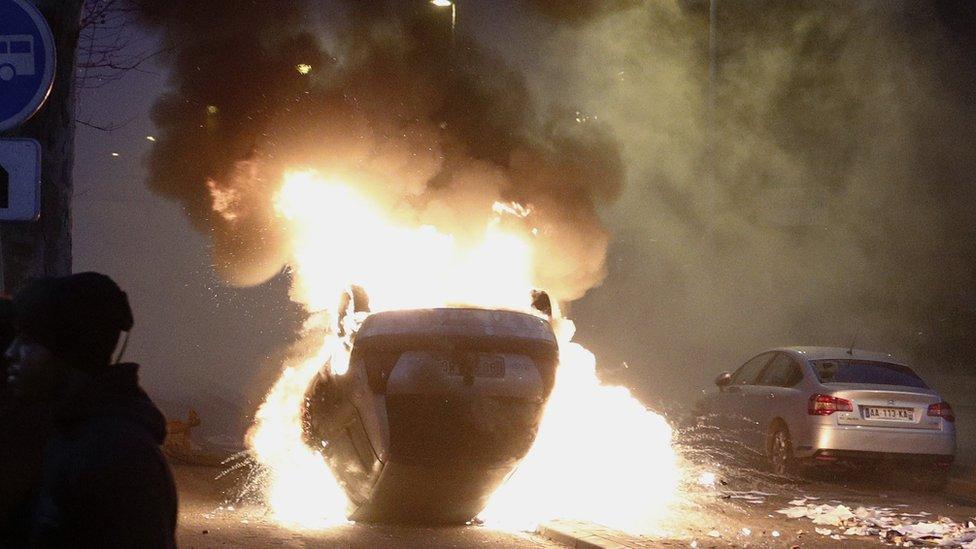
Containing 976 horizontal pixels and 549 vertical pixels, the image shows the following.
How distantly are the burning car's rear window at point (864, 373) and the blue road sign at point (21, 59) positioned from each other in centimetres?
987

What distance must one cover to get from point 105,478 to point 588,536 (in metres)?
6.52

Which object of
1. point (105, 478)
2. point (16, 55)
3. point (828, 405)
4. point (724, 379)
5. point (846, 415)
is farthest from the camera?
point (724, 379)

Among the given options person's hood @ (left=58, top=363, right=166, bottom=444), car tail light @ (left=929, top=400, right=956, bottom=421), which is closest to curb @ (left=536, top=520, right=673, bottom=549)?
car tail light @ (left=929, top=400, right=956, bottom=421)

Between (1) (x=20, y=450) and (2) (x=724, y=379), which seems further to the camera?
(2) (x=724, y=379)

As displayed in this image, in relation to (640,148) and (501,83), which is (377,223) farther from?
(640,148)

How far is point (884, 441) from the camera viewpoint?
12.5 meters

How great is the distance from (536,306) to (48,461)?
24.7 ft

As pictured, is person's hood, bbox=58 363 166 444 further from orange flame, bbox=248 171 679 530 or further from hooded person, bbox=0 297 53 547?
orange flame, bbox=248 171 679 530

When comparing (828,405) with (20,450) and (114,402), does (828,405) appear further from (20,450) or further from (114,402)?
(114,402)

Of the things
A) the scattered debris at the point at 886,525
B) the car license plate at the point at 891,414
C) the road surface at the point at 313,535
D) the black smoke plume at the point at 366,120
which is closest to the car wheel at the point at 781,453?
the car license plate at the point at 891,414

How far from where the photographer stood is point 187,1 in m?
13.2

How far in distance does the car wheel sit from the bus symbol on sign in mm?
A: 9848

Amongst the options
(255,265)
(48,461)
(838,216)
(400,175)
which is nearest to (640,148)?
(838,216)

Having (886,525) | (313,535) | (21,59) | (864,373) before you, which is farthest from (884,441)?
(21,59)
